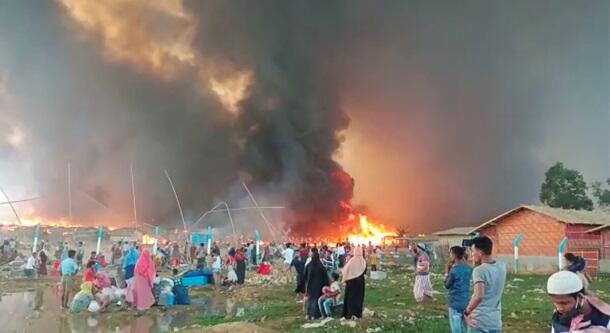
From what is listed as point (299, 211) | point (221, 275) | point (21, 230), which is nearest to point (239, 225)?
point (299, 211)

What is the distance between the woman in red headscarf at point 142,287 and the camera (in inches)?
553

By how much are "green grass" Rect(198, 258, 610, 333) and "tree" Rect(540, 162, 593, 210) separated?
3360cm

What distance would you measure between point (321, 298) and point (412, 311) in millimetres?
2298

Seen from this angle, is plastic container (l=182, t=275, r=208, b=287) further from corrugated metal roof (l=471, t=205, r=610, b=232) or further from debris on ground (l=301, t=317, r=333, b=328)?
corrugated metal roof (l=471, t=205, r=610, b=232)

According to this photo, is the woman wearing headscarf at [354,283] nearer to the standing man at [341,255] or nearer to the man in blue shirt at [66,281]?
the man in blue shirt at [66,281]

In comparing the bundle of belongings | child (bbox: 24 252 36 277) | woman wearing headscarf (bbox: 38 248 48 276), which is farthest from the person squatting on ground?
woman wearing headscarf (bbox: 38 248 48 276)

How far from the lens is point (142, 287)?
1412cm

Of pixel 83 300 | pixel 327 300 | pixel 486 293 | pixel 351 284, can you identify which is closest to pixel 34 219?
pixel 83 300

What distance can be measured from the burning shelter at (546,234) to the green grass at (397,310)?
29.4 feet

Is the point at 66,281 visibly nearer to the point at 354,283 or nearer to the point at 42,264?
the point at 354,283

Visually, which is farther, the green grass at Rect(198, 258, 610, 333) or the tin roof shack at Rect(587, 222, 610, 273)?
the tin roof shack at Rect(587, 222, 610, 273)

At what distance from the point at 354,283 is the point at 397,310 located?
7.25 feet

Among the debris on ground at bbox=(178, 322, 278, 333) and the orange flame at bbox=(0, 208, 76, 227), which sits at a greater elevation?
the orange flame at bbox=(0, 208, 76, 227)

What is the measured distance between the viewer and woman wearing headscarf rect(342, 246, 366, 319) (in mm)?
10414
